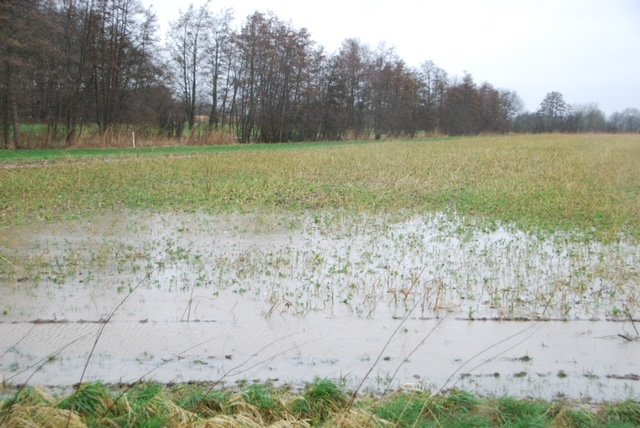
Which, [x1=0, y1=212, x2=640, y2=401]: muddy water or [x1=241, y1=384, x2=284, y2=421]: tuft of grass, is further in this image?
[x1=0, y1=212, x2=640, y2=401]: muddy water

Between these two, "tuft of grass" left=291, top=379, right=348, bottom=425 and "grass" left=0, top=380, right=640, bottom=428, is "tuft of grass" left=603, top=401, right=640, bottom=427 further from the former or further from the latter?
"tuft of grass" left=291, top=379, right=348, bottom=425

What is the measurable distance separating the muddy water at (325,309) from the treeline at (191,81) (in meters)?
23.2

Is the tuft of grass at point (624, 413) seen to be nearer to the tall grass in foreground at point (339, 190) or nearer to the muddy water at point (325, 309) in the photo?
the muddy water at point (325, 309)

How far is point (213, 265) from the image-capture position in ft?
26.4

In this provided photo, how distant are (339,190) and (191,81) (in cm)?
4080

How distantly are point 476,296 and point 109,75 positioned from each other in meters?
40.6

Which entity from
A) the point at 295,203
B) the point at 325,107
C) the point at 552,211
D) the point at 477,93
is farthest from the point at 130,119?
the point at 477,93

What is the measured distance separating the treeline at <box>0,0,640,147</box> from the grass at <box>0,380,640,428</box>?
1069 inches

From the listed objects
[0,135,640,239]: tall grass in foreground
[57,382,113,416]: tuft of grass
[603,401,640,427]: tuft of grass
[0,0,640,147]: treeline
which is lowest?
[57,382,113,416]: tuft of grass

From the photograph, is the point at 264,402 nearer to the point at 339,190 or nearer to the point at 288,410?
the point at 288,410

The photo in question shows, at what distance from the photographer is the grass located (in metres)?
3.62

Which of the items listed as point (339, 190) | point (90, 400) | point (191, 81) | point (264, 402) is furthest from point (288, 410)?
point (191, 81)

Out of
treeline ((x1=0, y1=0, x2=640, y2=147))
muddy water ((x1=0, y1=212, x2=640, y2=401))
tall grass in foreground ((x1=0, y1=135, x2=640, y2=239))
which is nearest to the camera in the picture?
muddy water ((x1=0, y1=212, x2=640, y2=401))

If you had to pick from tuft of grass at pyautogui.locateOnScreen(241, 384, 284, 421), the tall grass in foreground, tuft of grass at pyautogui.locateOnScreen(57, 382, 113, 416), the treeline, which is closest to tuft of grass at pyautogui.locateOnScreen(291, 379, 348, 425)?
tuft of grass at pyautogui.locateOnScreen(241, 384, 284, 421)
